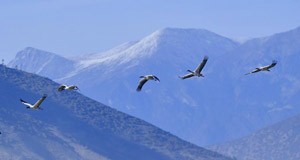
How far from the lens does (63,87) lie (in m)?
76.8

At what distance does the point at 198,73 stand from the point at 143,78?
4846 millimetres

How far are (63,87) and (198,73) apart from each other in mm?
12180

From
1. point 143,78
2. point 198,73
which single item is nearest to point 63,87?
point 143,78

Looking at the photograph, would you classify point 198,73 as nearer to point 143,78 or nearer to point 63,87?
point 143,78

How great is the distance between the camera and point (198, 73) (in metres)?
73.8

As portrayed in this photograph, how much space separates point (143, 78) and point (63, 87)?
→ 7335 mm

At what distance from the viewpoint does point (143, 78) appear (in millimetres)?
75000
